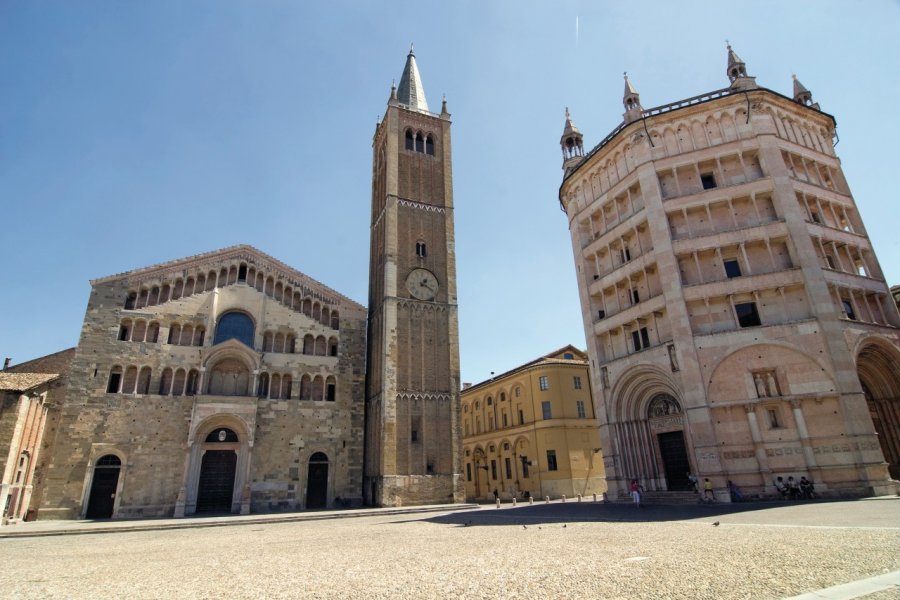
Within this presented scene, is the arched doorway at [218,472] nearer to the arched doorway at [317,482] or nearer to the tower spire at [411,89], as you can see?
the arched doorway at [317,482]

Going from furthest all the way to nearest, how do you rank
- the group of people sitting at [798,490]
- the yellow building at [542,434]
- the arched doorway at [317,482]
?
the yellow building at [542,434]
the arched doorway at [317,482]
the group of people sitting at [798,490]

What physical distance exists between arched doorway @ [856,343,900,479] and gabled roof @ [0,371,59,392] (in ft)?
142

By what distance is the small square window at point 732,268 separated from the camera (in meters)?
25.9

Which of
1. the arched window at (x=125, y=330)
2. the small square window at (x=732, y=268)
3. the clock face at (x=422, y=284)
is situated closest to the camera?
the small square window at (x=732, y=268)

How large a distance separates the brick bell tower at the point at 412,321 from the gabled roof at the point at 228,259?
13.7ft

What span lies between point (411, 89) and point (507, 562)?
154ft

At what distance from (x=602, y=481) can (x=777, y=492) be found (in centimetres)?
2128

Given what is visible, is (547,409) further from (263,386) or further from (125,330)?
(125,330)

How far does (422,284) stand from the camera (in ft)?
127

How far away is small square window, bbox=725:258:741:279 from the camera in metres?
25.9

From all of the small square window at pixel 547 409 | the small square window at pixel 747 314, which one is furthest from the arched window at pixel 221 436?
the small square window at pixel 747 314

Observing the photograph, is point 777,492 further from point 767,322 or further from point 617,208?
point 617,208

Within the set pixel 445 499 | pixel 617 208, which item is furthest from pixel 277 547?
pixel 617 208

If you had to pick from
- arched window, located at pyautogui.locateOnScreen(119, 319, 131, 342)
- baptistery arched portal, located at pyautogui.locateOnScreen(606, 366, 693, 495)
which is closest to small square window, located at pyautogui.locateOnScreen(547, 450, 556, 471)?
baptistery arched portal, located at pyautogui.locateOnScreen(606, 366, 693, 495)
